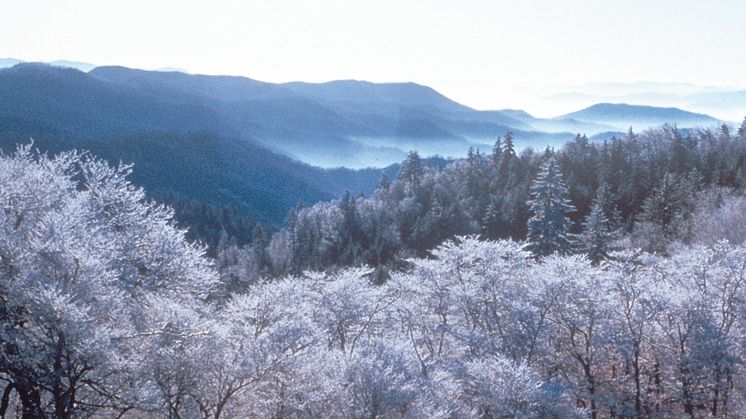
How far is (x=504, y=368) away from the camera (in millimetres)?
20906

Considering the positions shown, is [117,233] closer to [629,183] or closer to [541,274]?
[541,274]

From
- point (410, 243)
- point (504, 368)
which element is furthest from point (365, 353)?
point (410, 243)

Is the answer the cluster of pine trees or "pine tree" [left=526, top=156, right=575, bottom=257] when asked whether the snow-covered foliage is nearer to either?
"pine tree" [left=526, top=156, right=575, bottom=257]

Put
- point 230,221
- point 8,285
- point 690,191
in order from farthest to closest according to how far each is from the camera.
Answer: point 230,221 → point 690,191 → point 8,285

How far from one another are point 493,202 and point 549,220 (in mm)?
34543

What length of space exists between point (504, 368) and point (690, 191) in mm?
71078

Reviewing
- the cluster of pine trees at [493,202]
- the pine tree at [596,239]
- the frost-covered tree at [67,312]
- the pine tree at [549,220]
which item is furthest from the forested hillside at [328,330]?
the cluster of pine trees at [493,202]

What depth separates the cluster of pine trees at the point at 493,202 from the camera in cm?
8512

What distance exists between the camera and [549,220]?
5684 centimetres

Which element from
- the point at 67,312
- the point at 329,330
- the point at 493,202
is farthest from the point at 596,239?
the point at 67,312

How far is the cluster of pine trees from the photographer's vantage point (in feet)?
279

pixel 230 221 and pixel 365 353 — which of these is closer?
pixel 365 353

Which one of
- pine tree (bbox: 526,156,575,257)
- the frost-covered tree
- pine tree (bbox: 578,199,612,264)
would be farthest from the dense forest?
pine tree (bbox: 578,199,612,264)

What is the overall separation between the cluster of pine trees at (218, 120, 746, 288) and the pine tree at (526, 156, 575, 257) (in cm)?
1715
